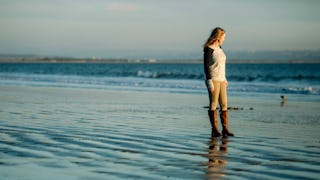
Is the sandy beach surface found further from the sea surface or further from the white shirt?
the white shirt

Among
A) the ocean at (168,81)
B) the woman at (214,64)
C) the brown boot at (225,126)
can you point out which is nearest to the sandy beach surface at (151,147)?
the brown boot at (225,126)

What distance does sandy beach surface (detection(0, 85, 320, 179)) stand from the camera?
5.60 metres

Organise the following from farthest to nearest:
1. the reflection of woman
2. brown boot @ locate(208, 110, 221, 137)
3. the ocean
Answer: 1. the ocean
2. brown boot @ locate(208, 110, 221, 137)
3. the reflection of woman

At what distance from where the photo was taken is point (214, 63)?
9336mm

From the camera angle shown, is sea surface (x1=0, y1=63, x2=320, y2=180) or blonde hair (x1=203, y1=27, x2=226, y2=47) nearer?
sea surface (x1=0, y1=63, x2=320, y2=180)

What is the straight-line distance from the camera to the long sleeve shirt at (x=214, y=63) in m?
9.32

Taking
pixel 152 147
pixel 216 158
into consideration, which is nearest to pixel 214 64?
pixel 152 147

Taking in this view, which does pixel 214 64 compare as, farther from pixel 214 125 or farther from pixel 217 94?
pixel 214 125

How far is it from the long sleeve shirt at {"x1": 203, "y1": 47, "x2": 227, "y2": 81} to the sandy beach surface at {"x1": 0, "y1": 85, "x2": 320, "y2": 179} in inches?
38.9

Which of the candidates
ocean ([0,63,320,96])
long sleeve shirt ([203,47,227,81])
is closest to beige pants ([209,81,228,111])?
long sleeve shirt ([203,47,227,81])

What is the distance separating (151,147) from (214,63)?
2.48m

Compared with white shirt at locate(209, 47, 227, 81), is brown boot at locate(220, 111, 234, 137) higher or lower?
lower

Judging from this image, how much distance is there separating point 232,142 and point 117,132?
2005 millimetres

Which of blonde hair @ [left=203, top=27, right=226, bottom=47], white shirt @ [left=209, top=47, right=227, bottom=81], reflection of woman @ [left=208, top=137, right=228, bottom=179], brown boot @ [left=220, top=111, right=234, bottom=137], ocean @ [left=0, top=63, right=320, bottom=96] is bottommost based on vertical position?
reflection of woman @ [left=208, top=137, right=228, bottom=179]
